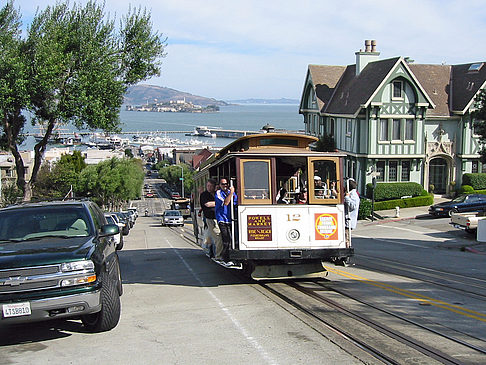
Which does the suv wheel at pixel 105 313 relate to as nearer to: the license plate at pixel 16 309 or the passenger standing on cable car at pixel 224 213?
→ the license plate at pixel 16 309

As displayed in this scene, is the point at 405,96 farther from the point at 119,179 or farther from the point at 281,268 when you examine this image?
the point at 119,179

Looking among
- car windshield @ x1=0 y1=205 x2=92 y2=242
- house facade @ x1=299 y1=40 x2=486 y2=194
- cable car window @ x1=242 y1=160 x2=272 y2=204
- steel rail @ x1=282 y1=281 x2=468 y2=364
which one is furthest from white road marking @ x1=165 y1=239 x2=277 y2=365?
house facade @ x1=299 y1=40 x2=486 y2=194

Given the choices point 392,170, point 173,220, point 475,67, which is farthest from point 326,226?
point 475,67

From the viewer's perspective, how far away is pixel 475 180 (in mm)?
40625

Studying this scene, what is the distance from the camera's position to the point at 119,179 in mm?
67500

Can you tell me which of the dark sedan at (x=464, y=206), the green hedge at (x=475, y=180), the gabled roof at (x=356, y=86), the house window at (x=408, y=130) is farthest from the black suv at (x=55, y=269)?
the green hedge at (x=475, y=180)

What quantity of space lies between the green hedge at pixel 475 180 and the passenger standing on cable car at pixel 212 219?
33.6 meters

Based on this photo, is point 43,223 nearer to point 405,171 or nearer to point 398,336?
point 398,336

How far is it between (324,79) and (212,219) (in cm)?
3770

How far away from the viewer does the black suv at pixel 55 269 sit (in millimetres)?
6703

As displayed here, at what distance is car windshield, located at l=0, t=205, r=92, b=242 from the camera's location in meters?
8.23

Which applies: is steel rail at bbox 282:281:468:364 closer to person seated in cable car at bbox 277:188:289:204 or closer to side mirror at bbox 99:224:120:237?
person seated in cable car at bbox 277:188:289:204

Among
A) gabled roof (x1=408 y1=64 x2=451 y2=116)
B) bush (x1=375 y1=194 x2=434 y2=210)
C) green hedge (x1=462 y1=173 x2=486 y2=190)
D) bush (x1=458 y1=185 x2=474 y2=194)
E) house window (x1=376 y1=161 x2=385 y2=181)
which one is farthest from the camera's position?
gabled roof (x1=408 y1=64 x2=451 y2=116)

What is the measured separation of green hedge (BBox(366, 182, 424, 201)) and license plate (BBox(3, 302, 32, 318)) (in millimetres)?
34478
